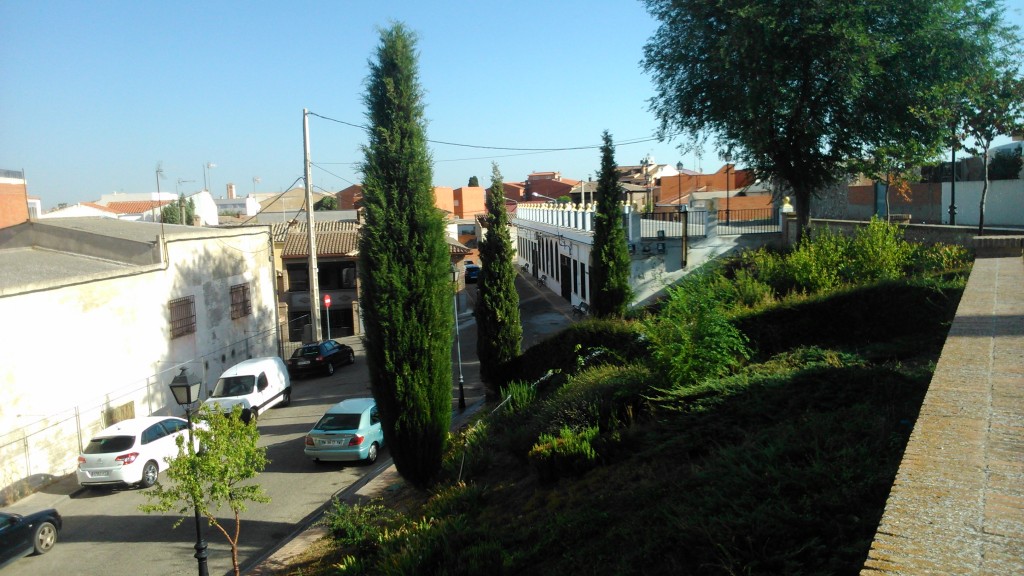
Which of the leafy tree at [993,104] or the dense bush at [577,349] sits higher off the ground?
the leafy tree at [993,104]

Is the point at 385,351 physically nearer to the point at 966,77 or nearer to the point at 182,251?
the point at 182,251

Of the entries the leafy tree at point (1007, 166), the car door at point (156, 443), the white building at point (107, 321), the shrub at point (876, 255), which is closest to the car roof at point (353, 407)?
the car door at point (156, 443)

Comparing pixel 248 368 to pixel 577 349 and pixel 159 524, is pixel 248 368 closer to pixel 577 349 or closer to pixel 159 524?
pixel 159 524

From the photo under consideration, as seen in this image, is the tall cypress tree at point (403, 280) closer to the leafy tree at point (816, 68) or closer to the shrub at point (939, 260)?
the shrub at point (939, 260)

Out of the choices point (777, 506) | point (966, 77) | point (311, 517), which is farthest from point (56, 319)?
point (966, 77)

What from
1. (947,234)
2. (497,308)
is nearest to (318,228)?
(497,308)

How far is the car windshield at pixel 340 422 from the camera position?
52.9ft

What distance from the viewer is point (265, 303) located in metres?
30.0

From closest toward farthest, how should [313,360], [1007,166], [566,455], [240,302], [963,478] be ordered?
[963,478] → [566,455] → [313,360] → [240,302] → [1007,166]

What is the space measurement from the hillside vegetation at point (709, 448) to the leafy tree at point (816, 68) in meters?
5.80

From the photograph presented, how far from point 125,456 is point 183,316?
9.00 meters

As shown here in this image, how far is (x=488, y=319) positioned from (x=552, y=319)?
12227 millimetres

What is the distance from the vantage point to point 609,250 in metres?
21.2

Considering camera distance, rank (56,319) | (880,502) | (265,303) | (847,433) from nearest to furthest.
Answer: (880,502) → (847,433) → (56,319) → (265,303)
